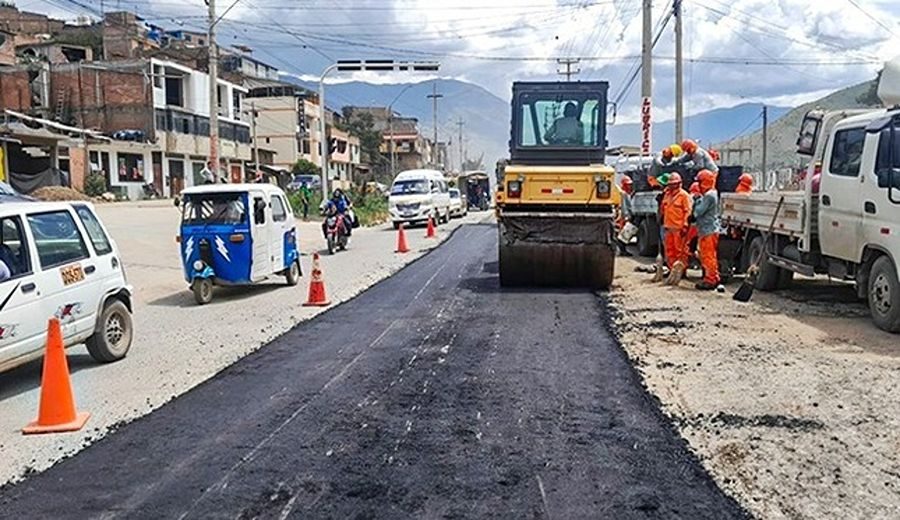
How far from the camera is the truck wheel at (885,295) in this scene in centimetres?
945

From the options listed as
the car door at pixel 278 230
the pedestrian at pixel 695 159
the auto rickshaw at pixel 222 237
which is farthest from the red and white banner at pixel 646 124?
the auto rickshaw at pixel 222 237

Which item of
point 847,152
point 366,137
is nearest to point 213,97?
point 847,152

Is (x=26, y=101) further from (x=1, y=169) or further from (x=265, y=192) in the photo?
(x=265, y=192)

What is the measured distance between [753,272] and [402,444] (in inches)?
349

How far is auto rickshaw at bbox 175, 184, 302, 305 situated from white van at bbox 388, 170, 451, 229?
58.3ft

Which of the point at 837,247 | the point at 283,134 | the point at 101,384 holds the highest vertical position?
the point at 283,134

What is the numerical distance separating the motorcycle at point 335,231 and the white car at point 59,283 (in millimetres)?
13500

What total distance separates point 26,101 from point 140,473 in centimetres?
5485

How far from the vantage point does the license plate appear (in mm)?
8300

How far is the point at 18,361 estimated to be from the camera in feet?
25.0

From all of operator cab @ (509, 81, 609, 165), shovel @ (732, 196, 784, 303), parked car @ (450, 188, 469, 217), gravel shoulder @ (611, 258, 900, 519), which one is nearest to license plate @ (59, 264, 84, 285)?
gravel shoulder @ (611, 258, 900, 519)

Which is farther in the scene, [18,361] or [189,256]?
[189,256]


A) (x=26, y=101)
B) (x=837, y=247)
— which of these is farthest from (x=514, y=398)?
(x=26, y=101)

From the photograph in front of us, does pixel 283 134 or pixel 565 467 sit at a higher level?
pixel 283 134
